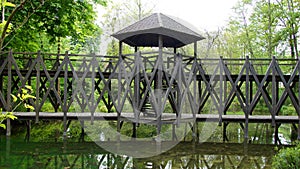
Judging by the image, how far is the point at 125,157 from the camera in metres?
6.38

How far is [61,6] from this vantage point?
8781 mm

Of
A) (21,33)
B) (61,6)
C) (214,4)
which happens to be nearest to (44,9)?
(61,6)

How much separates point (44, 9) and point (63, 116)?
317 centimetres

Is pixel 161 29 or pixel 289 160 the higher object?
pixel 161 29

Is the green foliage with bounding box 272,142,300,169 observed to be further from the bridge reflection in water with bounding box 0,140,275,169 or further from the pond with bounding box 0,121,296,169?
the bridge reflection in water with bounding box 0,140,275,169

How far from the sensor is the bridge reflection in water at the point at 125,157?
18.9ft

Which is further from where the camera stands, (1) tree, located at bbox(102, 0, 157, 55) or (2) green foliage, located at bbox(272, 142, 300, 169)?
(1) tree, located at bbox(102, 0, 157, 55)

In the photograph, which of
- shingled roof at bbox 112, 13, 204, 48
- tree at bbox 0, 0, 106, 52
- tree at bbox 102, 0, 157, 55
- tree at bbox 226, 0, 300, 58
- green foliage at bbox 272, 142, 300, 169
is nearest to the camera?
green foliage at bbox 272, 142, 300, 169

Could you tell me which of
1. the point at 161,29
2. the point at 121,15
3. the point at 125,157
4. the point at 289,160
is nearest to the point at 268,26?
the point at 121,15

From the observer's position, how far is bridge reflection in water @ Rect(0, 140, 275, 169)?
5.76 metres

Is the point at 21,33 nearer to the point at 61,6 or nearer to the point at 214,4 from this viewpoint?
the point at 61,6

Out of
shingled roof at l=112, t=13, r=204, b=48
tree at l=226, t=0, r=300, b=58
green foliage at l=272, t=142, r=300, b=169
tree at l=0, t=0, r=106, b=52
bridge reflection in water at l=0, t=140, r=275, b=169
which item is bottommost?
bridge reflection in water at l=0, t=140, r=275, b=169

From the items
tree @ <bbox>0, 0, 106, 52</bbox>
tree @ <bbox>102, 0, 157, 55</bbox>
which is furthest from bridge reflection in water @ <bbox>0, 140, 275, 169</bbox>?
tree @ <bbox>102, 0, 157, 55</bbox>

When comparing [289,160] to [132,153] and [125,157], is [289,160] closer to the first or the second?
[125,157]
